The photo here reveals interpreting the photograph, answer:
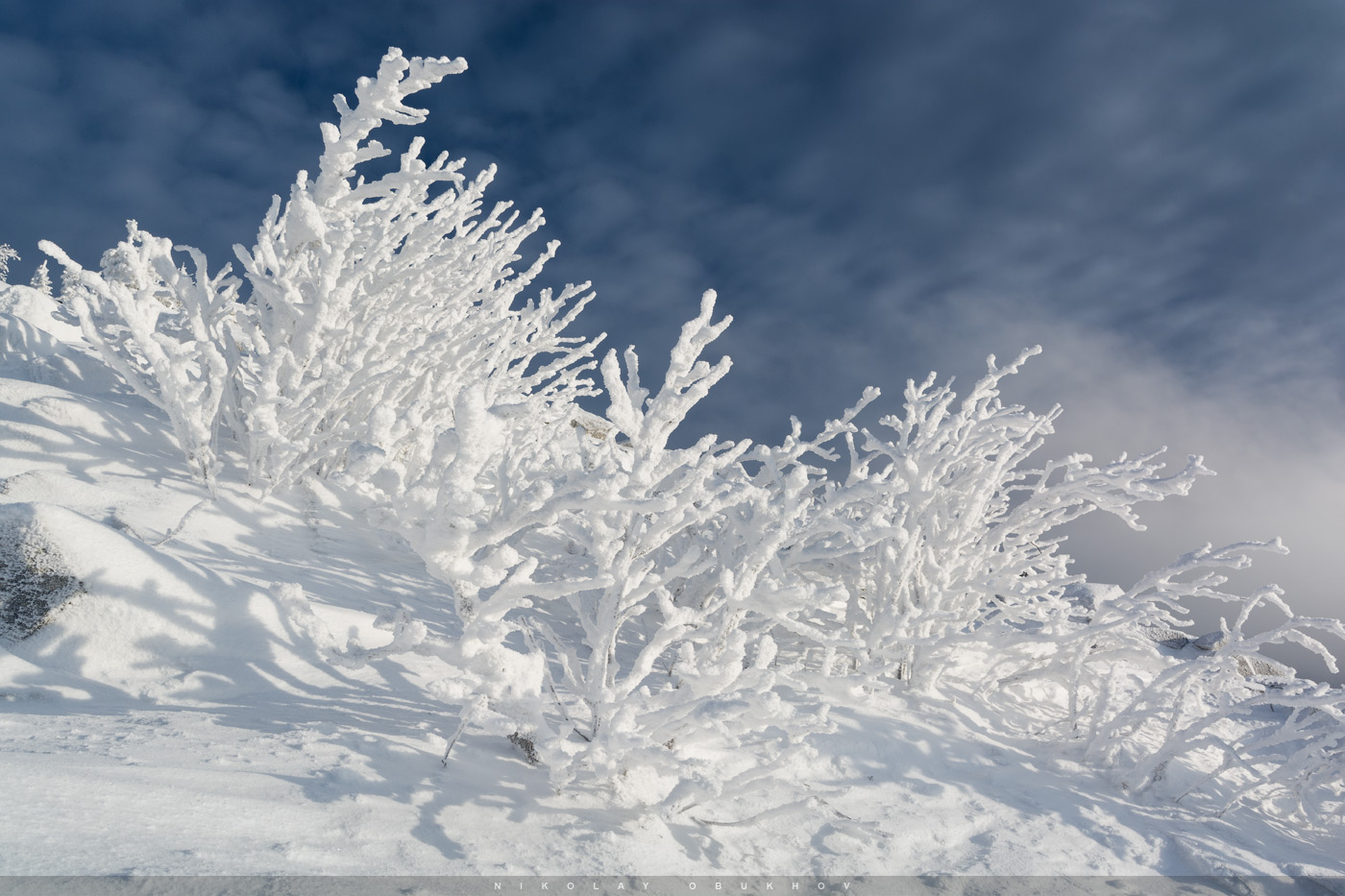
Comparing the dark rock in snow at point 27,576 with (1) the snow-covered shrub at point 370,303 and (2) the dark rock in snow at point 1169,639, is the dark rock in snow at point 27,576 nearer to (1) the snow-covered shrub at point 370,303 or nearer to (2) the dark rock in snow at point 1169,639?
(1) the snow-covered shrub at point 370,303

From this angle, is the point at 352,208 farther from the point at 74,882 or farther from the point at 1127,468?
the point at 1127,468

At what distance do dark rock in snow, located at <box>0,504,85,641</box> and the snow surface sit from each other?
35 mm

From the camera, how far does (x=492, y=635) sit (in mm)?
2027

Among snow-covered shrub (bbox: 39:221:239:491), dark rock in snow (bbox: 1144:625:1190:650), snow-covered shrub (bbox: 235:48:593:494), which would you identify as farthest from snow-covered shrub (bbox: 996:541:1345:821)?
dark rock in snow (bbox: 1144:625:1190:650)

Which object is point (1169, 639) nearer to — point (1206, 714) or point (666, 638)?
point (1206, 714)

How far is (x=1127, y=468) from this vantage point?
14.0 feet

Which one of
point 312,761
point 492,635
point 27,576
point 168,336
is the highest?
point 168,336

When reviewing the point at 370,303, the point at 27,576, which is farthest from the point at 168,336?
the point at 27,576

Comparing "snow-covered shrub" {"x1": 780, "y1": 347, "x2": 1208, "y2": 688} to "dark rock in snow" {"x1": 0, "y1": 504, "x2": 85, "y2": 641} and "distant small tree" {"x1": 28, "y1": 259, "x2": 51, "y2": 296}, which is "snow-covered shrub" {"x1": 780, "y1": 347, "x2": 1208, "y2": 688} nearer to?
"dark rock in snow" {"x1": 0, "y1": 504, "x2": 85, "y2": 641}

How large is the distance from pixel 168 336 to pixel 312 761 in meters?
3.55

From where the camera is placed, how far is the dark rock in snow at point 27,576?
2330 millimetres

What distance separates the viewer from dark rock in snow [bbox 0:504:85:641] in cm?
233

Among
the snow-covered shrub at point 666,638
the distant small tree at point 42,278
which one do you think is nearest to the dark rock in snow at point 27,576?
the snow-covered shrub at point 666,638

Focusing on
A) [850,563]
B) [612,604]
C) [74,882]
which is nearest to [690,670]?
[612,604]
